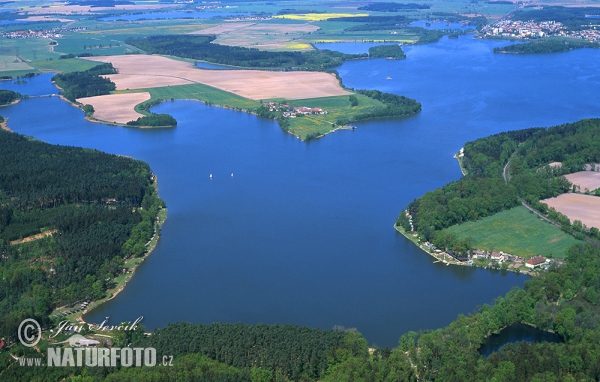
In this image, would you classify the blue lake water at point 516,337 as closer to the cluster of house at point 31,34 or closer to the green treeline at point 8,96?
the green treeline at point 8,96

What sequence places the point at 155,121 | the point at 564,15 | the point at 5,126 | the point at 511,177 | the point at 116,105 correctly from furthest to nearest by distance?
the point at 564,15 → the point at 116,105 → the point at 5,126 → the point at 155,121 → the point at 511,177

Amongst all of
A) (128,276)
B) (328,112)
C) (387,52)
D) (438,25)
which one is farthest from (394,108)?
(438,25)

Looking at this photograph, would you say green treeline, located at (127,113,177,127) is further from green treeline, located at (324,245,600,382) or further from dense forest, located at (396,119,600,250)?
green treeline, located at (324,245,600,382)

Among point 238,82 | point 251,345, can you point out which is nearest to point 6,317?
point 251,345

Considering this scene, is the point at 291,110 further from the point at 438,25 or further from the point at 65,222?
the point at 438,25

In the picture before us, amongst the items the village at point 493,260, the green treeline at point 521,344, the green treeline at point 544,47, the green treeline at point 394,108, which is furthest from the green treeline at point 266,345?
the green treeline at point 544,47

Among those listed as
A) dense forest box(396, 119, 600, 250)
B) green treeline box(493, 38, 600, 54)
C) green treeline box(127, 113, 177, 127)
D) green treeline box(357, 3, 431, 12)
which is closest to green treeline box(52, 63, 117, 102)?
green treeline box(127, 113, 177, 127)
